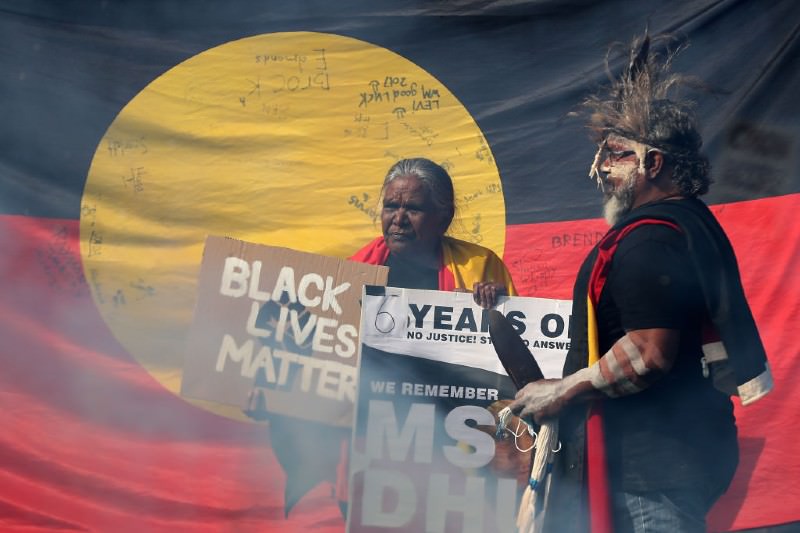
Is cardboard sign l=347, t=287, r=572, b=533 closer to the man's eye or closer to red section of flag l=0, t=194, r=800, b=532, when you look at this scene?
red section of flag l=0, t=194, r=800, b=532

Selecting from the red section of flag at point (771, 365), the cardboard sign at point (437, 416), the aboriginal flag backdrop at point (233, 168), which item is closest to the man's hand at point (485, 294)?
the cardboard sign at point (437, 416)

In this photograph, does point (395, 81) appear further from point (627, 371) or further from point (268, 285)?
point (627, 371)

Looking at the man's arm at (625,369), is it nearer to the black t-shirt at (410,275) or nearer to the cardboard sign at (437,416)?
the cardboard sign at (437,416)

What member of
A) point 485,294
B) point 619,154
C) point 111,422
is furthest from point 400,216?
point 111,422

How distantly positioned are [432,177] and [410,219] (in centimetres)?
19

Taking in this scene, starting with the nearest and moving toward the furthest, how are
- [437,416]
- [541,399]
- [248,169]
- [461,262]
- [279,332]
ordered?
[541,399] → [437,416] → [279,332] → [461,262] → [248,169]

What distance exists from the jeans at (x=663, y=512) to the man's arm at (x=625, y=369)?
277 mm

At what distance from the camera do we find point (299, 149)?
4.02 meters

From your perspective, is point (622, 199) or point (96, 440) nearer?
point (622, 199)

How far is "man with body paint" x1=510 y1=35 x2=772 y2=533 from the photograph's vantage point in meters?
2.68

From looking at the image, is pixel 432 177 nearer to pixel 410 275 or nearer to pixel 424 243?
pixel 424 243

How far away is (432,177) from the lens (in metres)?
3.97

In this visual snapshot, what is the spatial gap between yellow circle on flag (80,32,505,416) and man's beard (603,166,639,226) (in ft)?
3.08

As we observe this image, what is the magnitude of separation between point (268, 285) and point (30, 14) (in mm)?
Answer: 1487
